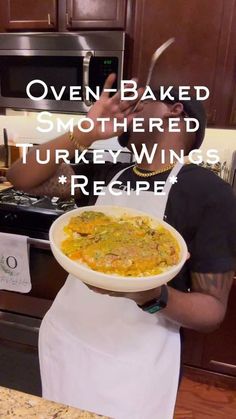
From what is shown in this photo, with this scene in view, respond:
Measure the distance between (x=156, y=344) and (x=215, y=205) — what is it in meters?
0.39

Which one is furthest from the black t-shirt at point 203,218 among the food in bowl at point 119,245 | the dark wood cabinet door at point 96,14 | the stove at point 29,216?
the dark wood cabinet door at point 96,14

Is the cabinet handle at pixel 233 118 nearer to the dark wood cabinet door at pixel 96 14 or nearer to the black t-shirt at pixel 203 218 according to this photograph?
the dark wood cabinet door at pixel 96 14

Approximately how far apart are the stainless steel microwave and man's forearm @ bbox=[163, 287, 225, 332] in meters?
1.22

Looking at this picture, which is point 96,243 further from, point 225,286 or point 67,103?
point 67,103

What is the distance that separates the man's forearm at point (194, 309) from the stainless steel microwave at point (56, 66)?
1.22 m

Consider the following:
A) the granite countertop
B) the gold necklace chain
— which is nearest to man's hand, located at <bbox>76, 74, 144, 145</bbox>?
the gold necklace chain

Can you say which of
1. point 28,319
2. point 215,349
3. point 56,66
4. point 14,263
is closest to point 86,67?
point 56,66

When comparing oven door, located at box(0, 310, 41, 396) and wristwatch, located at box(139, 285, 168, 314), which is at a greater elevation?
wristwatch, located at box(139, 285, 168, 314)

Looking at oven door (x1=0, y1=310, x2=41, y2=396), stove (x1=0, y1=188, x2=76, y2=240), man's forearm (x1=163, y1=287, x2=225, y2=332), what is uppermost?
man's forearm (x1=163, y1=287, x2=225, y2=332)

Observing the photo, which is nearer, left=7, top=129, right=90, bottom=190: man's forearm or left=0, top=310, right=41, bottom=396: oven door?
left=7, top=129, right=90, bottom=190: man's forearm

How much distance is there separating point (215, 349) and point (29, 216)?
114cm

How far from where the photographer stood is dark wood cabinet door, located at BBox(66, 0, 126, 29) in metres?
1.58

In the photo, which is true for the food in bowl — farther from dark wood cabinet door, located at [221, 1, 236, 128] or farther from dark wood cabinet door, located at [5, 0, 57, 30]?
dark wood cabinet door, located at [5, 0, 57, 30]

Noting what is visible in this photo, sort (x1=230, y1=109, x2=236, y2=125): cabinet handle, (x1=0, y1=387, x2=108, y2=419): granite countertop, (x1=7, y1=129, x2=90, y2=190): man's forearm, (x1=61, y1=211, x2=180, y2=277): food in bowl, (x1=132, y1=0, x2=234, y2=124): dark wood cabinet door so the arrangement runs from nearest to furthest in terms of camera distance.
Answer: (x1=0, y1=387, x2=108, y2=419): granite countertop, (x1=61, y1=211, x2=180, y2=277): food in bowl, (x1=7, y1=129, x2=90, y2=190): man's forearm, (x1=132, y1=0, x2=234, y2=124): dark wood cabinet door, (x1=230, y1=109, x2=236, y2=125): cabinet handle
